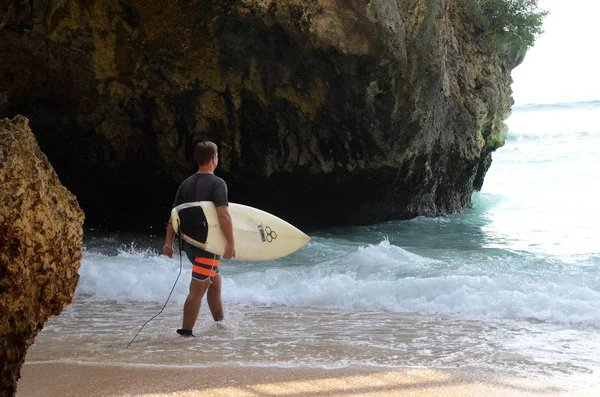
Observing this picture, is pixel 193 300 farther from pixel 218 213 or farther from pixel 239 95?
pixel 239 95

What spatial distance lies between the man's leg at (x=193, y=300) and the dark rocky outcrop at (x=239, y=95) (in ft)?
17.1

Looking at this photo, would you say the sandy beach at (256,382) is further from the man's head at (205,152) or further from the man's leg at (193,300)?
the man's head at (205,152)

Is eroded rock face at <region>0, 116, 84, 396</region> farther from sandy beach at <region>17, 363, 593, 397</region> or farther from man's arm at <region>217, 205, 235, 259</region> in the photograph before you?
man's arm at <region>217, 205, 235, 259</region>

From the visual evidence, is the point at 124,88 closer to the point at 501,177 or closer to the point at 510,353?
the point at 510,353

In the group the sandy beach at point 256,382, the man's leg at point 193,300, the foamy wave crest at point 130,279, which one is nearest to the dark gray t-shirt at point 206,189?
the man's leg at point 193,300

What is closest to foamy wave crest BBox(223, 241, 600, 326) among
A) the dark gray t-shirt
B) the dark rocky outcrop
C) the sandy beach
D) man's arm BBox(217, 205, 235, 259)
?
man's arm BBox(217, 205, 235, 259)

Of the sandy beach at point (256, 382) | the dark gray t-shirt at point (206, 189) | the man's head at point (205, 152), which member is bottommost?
the sandy beach at point (256, 382)

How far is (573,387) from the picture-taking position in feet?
14.3

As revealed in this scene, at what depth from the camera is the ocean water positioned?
5070mm

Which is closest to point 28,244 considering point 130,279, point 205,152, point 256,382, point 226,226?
point 256,382

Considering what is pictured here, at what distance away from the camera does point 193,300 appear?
5566 millimetres

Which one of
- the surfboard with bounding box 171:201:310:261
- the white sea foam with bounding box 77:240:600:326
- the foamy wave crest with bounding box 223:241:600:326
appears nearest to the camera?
the surfboard with bounding box 171:201:310:261

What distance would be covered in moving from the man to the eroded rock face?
7.34 feet

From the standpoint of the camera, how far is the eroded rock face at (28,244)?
2.83 m
